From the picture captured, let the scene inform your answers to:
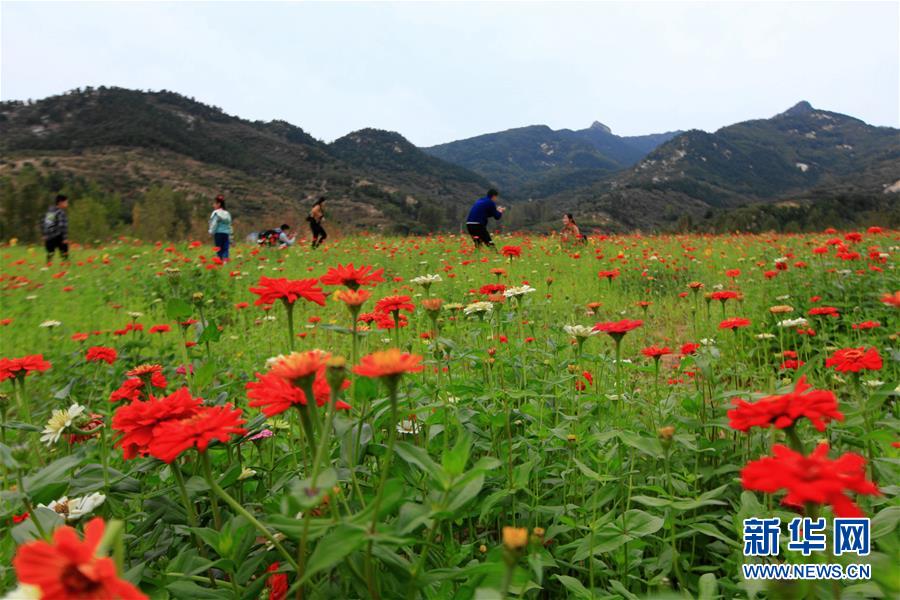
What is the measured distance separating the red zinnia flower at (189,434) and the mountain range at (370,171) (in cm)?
1995

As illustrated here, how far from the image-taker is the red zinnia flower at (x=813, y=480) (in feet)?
2.03

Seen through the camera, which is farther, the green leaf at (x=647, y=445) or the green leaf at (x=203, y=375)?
the green leaf at (x=203, y=375)

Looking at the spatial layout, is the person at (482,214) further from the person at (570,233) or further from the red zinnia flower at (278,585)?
the red zinnia flower at (278,585)

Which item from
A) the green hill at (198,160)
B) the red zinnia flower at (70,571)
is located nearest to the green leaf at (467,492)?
the red zinnia flower at (70,571)

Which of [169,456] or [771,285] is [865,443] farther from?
[771,285]

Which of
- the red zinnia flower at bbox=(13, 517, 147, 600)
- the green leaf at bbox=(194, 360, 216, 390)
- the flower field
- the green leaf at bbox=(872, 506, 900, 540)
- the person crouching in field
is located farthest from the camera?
the person crouching in field

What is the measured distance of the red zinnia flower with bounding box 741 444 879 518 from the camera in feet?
2.03

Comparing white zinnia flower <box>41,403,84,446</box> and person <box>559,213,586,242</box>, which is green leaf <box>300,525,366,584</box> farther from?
person <box>559,213,586,242</box>

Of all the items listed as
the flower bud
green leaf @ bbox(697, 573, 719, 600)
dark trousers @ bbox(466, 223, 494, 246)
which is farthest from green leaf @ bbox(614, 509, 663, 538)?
dark trousers @ bbox(466, 223, 494, 246)

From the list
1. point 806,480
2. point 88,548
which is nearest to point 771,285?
point 806,480

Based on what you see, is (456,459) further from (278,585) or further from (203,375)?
(203,375)

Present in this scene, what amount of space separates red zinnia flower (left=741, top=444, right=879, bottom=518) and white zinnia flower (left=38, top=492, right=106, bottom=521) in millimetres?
1258

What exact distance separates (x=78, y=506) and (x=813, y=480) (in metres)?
1.42

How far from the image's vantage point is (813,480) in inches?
25.4
